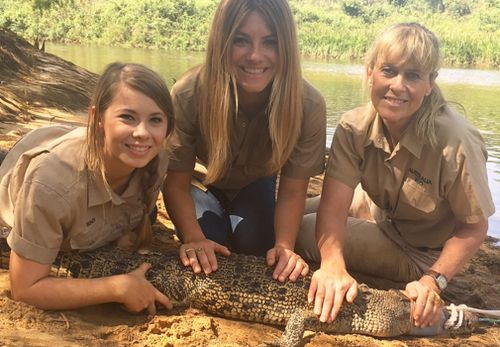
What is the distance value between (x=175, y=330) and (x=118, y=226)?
30.5 inches

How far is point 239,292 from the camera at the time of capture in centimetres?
315

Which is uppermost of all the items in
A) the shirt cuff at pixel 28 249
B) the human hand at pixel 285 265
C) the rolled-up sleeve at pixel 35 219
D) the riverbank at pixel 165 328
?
the rolled-up sleeve at pixel 35 219

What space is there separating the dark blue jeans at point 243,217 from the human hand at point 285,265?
497mm

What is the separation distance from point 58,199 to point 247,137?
134 cm

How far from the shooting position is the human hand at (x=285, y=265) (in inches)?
127

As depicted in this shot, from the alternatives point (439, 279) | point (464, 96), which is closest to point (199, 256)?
point (439, 279)

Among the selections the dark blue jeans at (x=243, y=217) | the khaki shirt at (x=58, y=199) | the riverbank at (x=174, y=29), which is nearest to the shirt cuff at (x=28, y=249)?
the khaki shirt at (x=58, y=199)

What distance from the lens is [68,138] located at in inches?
113

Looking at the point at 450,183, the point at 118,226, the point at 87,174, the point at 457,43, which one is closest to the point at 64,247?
the point at 118,226

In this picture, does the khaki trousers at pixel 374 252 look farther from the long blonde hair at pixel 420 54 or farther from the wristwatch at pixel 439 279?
the long blonde hair at pixel 420 54

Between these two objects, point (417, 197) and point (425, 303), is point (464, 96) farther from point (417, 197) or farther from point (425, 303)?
point (425, 303)

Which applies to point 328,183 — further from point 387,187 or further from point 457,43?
point 457,43

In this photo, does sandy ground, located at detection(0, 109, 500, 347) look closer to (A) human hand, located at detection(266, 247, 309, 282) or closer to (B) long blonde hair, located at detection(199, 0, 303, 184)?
(A) human hand, located at detection(266, 247, 309, 282)

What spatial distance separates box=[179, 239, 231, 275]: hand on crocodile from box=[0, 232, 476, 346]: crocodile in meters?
0.04
